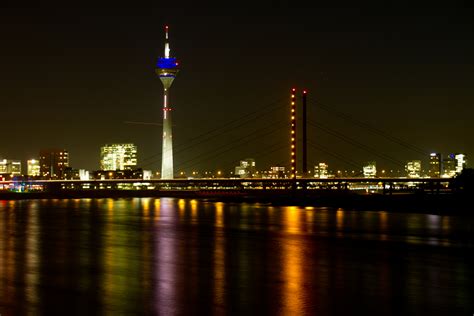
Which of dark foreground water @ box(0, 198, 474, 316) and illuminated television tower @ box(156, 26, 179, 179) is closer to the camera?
dark foreground water @ box(0, 198, 474, 316)

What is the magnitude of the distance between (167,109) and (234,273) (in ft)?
485

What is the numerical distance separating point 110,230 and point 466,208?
28996mm

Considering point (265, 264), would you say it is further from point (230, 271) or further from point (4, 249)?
point (4, 249)

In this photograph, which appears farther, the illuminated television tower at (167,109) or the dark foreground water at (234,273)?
the illuminated television tower at (167,109)

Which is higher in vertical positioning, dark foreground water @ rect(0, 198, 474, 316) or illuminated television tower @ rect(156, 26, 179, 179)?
illuminated television tower @ rect(156, 26, 179, 179)

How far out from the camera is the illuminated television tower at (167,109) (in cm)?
15325

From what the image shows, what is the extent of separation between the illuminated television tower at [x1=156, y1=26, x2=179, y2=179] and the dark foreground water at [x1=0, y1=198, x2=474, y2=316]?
127 metres

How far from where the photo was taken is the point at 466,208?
4684 cm

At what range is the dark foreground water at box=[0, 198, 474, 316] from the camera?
1112 centimetres

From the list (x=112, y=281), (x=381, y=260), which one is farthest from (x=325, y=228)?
(x=112, y=281)

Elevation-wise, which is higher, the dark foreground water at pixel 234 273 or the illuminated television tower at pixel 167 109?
the illuminated television tower at pixel 167 109

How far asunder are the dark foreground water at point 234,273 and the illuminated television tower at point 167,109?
127150mm

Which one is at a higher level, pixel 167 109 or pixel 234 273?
pixel 167 109

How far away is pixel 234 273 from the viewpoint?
14.7m
